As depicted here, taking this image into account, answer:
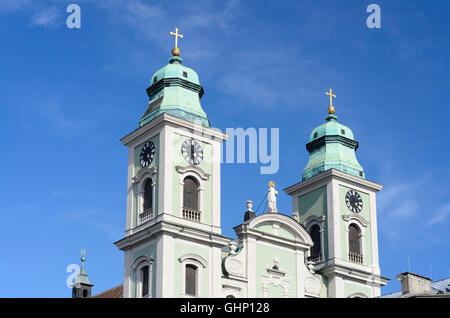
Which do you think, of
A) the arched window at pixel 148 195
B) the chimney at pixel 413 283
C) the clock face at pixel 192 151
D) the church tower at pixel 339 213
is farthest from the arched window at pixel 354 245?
the arched window at pixel 148 195

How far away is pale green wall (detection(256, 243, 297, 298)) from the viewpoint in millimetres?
52688

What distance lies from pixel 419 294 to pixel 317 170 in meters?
15.5

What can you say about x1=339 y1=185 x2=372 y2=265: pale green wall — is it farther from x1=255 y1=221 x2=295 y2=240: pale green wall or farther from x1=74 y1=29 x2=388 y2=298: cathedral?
x1=255 y1=221 x2=295 y2=240: pale green wall

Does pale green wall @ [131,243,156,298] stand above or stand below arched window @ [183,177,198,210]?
below

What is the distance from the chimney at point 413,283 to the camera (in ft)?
156

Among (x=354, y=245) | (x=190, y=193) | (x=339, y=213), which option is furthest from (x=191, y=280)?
(x=354, y=245)

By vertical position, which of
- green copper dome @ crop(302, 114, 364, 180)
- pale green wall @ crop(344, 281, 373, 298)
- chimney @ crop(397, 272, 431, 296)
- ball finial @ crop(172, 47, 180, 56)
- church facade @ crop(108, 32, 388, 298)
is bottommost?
chimney @ crop(397, 272, 431, 296)

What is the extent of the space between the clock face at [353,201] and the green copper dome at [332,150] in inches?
45.9

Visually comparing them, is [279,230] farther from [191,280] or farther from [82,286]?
[82,286]

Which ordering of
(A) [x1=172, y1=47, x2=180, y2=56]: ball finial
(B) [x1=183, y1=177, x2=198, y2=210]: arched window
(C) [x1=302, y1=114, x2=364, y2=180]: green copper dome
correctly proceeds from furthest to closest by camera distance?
(C) [x1=302, y1=114, x2=364, y2=180]: green copper dome, (A) [x1=172, y1=47, x2=180, y2=56]: ball finial, (B) [x1=183, y1=177, x2=198, y2=210]: arched window

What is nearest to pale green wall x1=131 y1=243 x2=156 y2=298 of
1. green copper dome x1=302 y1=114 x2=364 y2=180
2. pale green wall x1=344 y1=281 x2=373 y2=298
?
pale green wall x1=344 y1=281 x2=373 y2=298

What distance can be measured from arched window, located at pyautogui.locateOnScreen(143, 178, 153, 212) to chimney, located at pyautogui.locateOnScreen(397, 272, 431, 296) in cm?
1218
